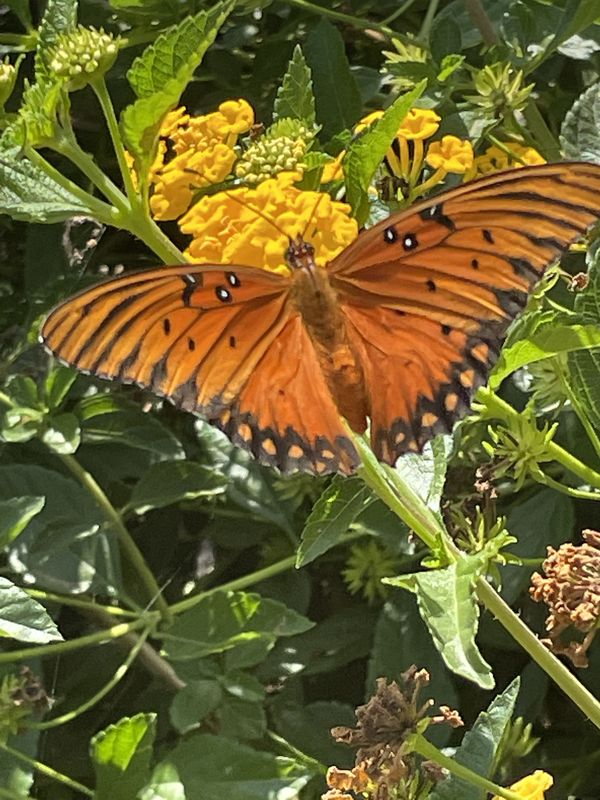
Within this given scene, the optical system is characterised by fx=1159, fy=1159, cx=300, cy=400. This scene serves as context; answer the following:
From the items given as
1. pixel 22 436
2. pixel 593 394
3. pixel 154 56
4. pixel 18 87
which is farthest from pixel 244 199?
pixel 18 87

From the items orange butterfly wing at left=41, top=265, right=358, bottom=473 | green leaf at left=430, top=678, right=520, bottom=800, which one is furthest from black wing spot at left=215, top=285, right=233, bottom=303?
green leaf at left=430, top=678, right=520, bottom=800

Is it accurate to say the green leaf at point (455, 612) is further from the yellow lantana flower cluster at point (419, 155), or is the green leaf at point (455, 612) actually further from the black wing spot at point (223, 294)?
the yellow lantana flower cluster at point (419, 155)

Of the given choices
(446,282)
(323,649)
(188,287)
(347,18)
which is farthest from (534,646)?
(347,18)

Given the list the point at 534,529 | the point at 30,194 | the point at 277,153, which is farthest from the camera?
the point at 534,529

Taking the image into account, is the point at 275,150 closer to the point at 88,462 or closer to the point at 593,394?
the point at 593,394

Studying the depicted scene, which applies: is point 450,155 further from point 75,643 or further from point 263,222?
point 75,643

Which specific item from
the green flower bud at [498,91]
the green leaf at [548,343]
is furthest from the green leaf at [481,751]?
the green flower bud at [498,91]
